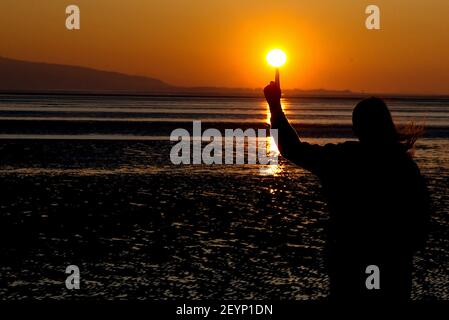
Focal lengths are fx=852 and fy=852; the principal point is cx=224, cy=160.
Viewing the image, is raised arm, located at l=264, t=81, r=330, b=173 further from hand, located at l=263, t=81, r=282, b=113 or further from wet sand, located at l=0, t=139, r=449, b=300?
wet sand, located at l=0, t=139, r=449, b=300

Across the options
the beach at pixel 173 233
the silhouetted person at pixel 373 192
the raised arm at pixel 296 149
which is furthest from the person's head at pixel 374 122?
the beach at pixel 173 233

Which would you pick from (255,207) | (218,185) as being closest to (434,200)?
(255,207)

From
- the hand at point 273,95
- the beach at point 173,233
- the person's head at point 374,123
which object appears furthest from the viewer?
the beach at point 173,233

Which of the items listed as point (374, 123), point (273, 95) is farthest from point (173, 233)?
point (374, 123)

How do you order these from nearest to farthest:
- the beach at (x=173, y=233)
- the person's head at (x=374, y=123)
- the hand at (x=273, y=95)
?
the person's head at (x=374, y=123)
the hand at (x=273, y=95)
the beach at (x=173, y=233)

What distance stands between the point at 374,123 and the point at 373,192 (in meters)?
0.36

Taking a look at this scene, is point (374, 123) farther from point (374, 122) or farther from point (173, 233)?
point (173, 233)

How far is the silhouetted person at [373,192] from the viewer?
435cm

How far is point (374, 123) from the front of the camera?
172 inches

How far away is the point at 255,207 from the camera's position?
2112 centimetres

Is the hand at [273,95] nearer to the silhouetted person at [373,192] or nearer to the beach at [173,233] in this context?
the silhouetted person at [373,192]

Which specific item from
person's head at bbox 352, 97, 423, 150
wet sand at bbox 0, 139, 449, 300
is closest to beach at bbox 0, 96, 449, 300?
wet sand at bbox 0, 139, 449, 300

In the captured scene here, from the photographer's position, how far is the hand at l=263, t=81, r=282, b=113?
446 centimetres
